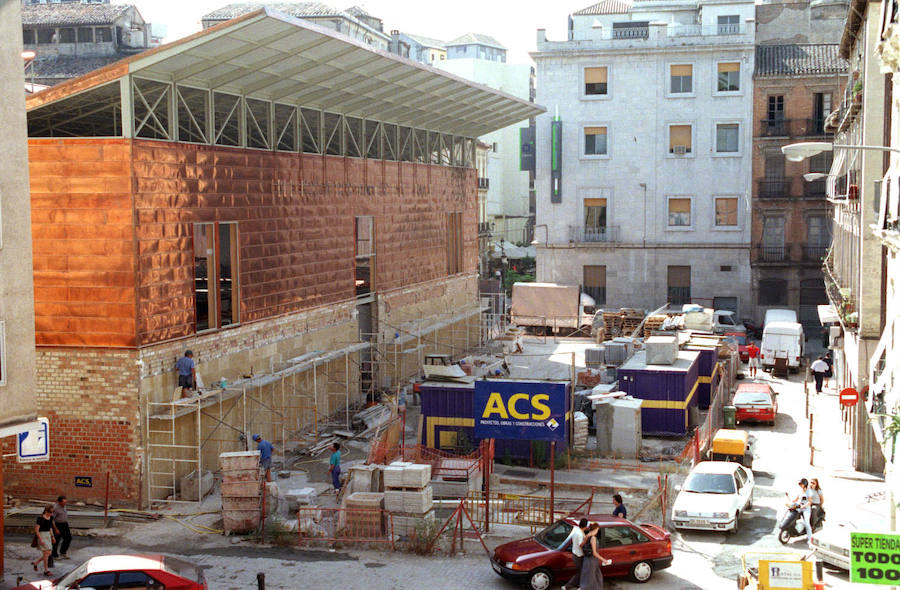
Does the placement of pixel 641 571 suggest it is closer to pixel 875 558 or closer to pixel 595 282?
pixel 875 558

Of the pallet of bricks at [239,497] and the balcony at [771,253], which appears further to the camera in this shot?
the balcony at [771,253]

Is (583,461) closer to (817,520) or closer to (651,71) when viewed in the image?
(817,520)

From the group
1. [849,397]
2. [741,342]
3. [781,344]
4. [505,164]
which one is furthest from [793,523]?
[505,164]

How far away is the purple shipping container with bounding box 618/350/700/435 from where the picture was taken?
1253 inches

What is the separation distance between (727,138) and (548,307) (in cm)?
1488

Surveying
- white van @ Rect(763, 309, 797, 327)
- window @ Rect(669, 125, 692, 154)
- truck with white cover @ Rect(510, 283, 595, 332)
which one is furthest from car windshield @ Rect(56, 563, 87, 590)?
window @ Rect(669, 125, 692, 154)

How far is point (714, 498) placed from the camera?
23578mm

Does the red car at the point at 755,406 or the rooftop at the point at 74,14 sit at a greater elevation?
the rooftop at the point at 74,14

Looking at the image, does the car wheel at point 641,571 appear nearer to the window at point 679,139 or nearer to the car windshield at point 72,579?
the car windshield at point 72,579

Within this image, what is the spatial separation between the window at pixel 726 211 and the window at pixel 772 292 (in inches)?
151

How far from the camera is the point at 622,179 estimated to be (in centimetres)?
6084

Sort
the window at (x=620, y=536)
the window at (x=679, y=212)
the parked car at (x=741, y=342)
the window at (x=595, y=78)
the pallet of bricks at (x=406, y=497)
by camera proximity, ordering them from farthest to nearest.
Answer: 1. the window at (x=595, y=78)
2. the window at (x=679, y=212)
3. the parked car at (x=741, y=342)
4. the pallet of bricks at (x=406, y=497)
5. the window at (x=620, y=536)

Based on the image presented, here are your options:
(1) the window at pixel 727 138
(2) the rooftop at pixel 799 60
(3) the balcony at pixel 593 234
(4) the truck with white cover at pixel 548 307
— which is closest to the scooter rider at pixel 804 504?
(4) the truck with white cover at pixel 548 307

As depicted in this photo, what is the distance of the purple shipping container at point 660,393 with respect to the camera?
3183cm
